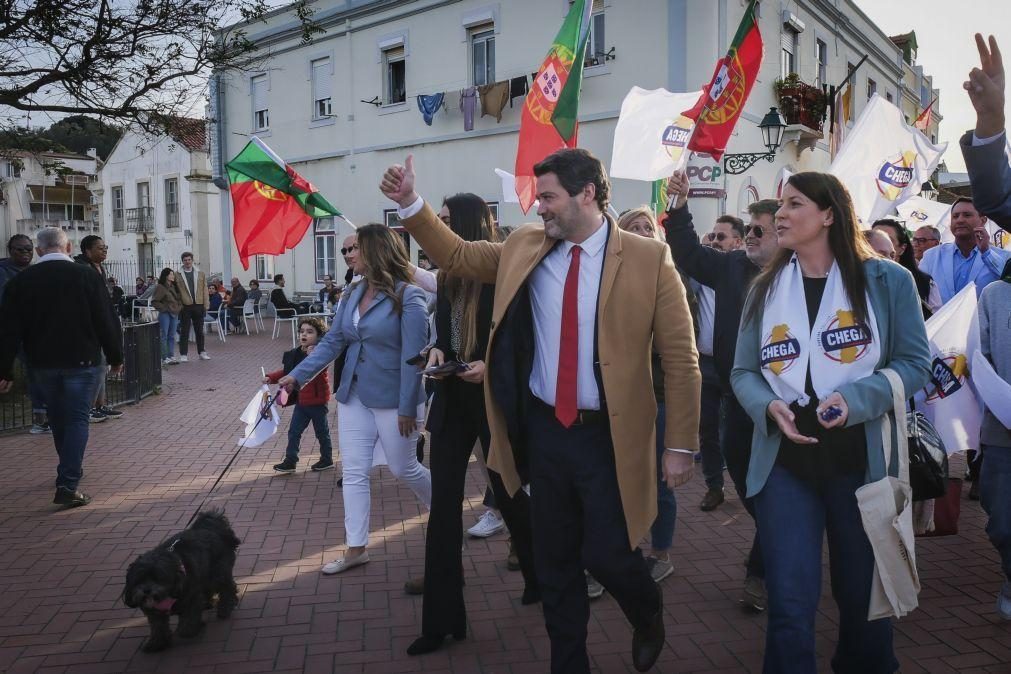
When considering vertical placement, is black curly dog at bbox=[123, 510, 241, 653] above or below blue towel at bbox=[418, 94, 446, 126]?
below

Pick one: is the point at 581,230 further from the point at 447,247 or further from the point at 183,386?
the point at 183,386

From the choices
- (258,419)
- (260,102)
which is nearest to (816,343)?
(258,419)

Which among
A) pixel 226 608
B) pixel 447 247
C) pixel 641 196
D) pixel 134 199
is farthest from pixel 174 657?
pixel 134 199

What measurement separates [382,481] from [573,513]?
4016 millimetres

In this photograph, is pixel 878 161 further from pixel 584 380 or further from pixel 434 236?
pixel 434 236

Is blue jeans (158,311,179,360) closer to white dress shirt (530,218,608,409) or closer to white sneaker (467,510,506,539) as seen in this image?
white sneaker (467,510,506,539)

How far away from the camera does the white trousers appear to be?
4.57m

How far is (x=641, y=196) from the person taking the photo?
635 inches

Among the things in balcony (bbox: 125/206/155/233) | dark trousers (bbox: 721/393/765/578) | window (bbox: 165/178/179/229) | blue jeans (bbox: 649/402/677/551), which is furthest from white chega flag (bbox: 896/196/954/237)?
balcony (bbox: 125/206/155/233)

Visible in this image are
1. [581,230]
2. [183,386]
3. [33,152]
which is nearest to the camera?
[581,230]

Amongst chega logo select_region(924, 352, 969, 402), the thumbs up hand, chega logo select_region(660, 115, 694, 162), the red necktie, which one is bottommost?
chega logo select_region(924, 352, 969, 402)

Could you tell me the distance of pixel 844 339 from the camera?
274 centimetres

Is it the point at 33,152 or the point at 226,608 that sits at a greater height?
the point at 33,152

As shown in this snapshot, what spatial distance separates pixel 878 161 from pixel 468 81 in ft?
41.8
